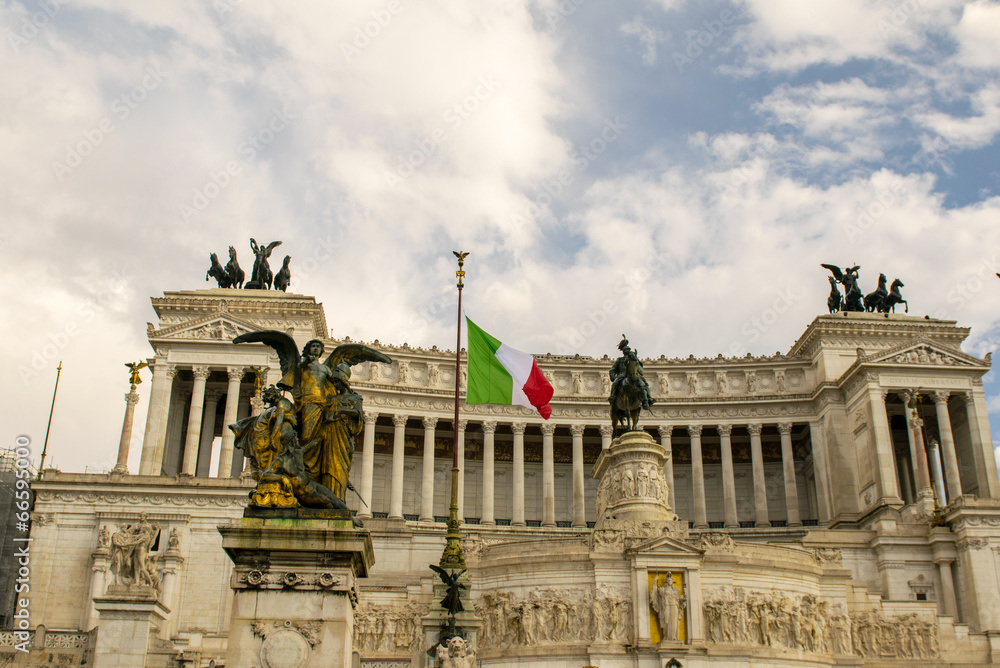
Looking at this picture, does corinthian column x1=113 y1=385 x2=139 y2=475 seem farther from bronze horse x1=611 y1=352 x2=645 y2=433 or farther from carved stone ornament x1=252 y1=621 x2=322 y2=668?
carved stone ornament x1=252 y1=621 x2=322 y2=668

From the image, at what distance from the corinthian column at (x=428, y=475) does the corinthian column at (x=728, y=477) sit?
2078 centimetres


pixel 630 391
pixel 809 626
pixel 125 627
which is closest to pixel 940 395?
pixel 809 626

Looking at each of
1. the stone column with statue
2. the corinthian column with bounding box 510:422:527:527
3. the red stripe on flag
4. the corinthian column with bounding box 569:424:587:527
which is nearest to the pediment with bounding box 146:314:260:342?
the corinthian column with bounding box 510:422:527:527

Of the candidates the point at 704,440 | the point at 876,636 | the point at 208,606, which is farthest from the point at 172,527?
the point at 704,440

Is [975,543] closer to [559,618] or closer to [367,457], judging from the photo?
[559,618]

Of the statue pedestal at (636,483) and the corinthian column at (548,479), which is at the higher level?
the corinthian column at (548,479)

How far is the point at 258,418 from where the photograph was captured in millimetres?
12961

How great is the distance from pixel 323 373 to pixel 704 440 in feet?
212

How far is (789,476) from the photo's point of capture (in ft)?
225

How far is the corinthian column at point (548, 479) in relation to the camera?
66312mm

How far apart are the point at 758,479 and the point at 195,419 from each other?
38931 millimetres

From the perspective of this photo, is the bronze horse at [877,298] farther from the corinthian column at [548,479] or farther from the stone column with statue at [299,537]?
the stone column with statue at [299,537]

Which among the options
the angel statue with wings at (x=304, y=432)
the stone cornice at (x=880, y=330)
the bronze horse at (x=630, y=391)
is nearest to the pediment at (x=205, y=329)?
the bronze horse at (x=630, y=391)

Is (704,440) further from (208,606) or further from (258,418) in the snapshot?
(258,418)
